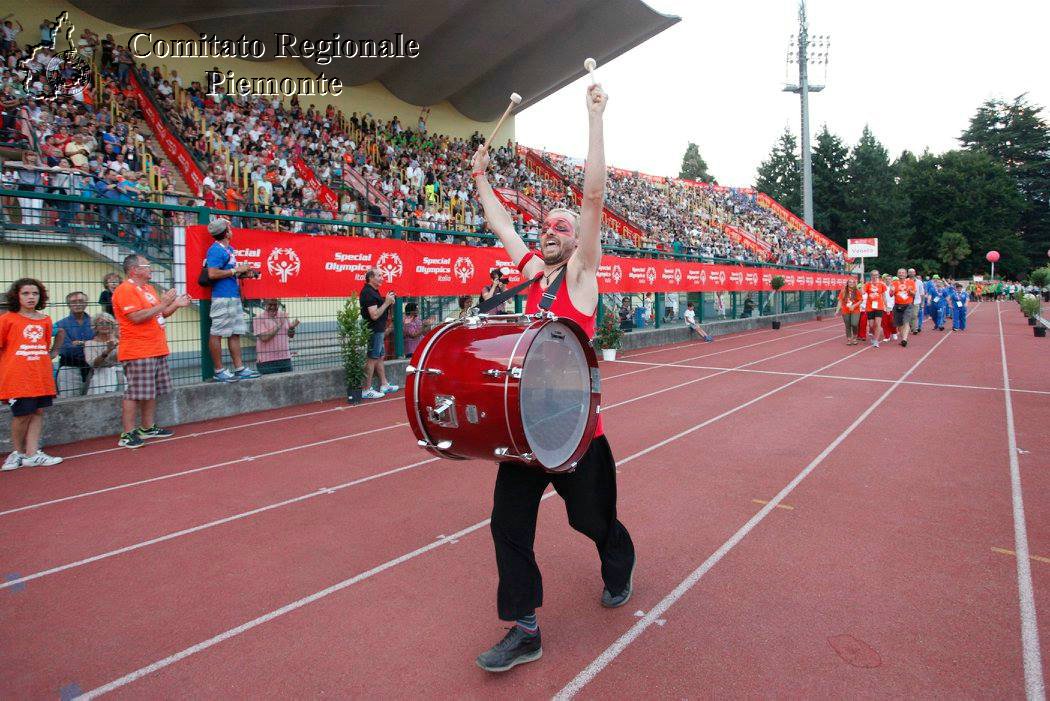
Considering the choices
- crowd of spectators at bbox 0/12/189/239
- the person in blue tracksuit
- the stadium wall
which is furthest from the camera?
the person in blue tracksuit

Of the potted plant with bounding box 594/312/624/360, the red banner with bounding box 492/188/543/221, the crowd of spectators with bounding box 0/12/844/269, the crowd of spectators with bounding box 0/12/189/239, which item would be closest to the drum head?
the crowd of spectators with bounding box 0/12/844/269

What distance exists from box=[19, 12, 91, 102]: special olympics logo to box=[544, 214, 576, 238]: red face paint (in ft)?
51.4

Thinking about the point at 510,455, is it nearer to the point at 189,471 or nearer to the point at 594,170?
the point at 594,170

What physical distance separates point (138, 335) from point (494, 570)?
4.86 metres

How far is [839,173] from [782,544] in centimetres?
6942

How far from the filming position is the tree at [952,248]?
5847 centimetres

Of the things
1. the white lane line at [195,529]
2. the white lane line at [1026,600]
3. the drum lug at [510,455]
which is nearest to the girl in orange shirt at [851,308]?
the white lane line at [1026,600]

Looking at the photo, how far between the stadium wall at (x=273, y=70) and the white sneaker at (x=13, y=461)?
54.4ft

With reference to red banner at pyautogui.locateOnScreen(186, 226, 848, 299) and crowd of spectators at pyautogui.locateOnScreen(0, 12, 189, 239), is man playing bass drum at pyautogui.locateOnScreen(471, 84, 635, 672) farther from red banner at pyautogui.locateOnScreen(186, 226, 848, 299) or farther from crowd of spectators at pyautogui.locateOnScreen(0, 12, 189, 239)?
crowd of spectators at pyautogui.locateOnScreen(0, 12, 189, 239)

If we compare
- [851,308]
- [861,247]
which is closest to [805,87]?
[861,247]

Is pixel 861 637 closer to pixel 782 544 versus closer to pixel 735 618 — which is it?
pixel 735 618

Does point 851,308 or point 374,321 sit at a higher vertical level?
point 851,308

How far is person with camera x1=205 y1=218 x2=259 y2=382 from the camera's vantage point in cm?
746

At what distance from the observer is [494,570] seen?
3.51m
